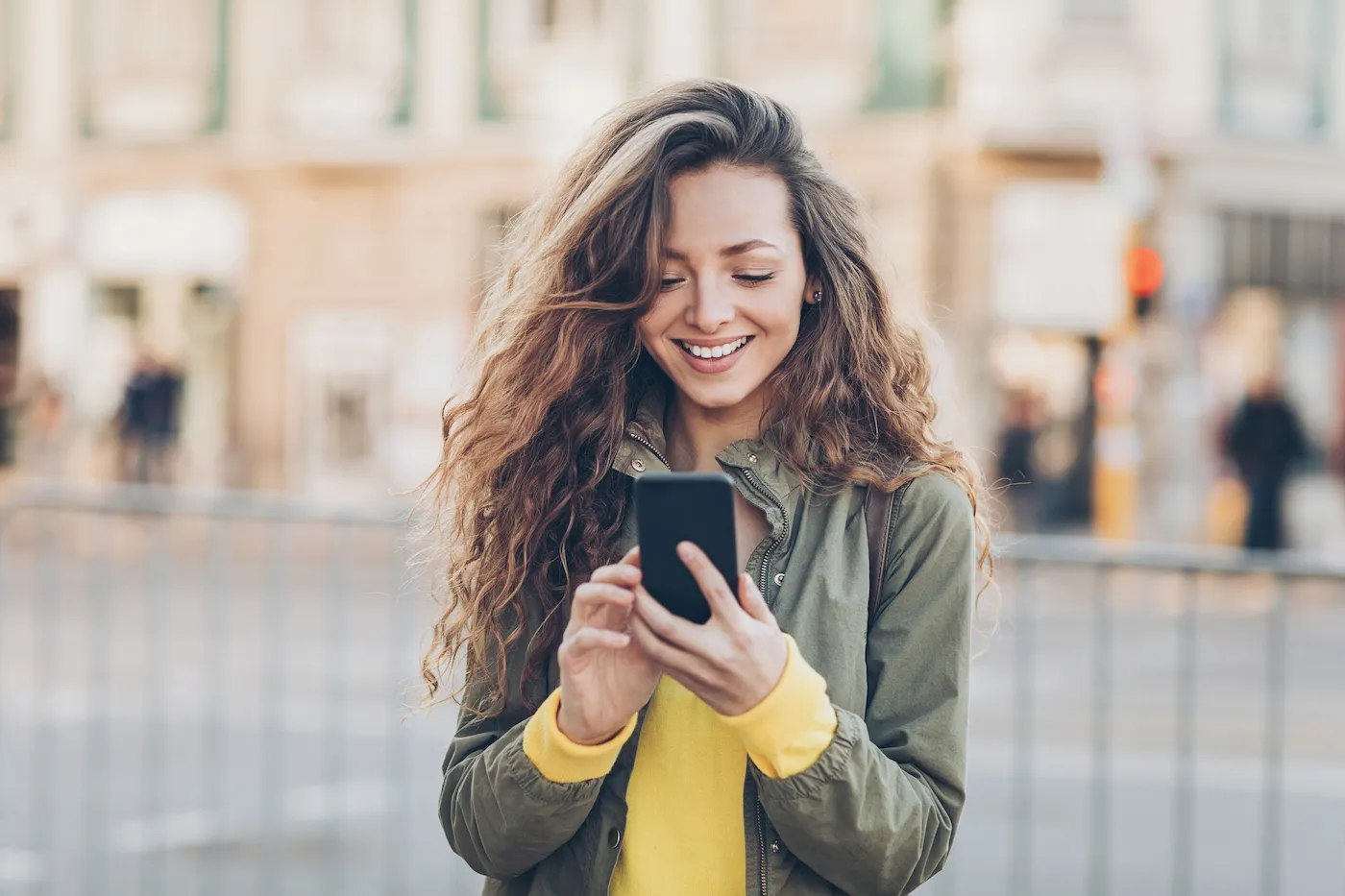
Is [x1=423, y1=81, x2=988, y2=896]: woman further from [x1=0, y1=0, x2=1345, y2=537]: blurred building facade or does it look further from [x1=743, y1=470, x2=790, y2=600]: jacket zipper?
[x1=0, y1=0, x2=1345, y2=537]: blurred building facade

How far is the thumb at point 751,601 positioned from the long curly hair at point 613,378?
0.27 metres

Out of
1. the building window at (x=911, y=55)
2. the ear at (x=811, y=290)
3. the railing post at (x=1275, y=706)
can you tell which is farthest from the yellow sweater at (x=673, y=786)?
the building window at (x=911, y=55)

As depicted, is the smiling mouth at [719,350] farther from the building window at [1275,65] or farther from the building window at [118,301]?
the building window at [118,301]

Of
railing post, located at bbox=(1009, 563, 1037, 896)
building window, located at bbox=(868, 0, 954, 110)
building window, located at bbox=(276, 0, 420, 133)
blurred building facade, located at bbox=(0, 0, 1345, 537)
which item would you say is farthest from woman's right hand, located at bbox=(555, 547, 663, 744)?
building window, located at bbox=(276, 0, 420, 133)

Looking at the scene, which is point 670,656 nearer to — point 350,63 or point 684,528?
point 684,528

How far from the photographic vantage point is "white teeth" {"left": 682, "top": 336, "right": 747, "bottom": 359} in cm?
214

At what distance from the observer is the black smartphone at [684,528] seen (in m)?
1.85

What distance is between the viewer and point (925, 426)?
2.24 meters

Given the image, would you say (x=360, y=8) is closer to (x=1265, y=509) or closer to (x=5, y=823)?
(x=1265, y=509)

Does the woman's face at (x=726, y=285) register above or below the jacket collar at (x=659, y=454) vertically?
above

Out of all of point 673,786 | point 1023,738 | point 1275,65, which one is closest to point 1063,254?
point 1275,65

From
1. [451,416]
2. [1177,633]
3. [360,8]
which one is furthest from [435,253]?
[451,416]

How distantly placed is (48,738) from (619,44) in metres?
15.3

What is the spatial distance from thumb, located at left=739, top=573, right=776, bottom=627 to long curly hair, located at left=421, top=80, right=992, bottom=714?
274 millimetres
